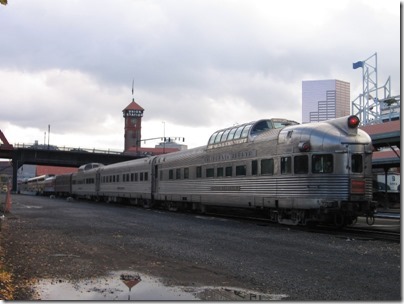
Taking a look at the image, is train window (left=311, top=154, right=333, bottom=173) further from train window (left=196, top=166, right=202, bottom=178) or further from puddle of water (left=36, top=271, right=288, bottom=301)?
puddle of water (left=36, top=271, right=288, bottom=301)

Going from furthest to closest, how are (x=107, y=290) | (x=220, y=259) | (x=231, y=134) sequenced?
1. (x=231, y=134)
2. (x=220, y=259)
3. (x=107, y=290)

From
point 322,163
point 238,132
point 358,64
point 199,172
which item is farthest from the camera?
point 358,64

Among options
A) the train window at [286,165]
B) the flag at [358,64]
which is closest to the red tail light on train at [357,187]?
the train window at [286,165]

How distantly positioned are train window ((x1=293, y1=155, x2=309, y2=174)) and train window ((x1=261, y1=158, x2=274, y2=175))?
4.51ft

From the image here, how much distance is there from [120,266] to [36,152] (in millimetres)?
76353

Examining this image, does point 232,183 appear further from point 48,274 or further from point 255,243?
point 48,274

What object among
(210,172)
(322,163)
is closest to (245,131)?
(210,172)

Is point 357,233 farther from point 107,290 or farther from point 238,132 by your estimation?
point 107,290

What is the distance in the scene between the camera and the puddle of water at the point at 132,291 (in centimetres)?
659

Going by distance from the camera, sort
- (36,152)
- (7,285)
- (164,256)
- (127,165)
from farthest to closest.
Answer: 1. (36,152)
2. (127,165)
3. (164,256)
4. (7,285)

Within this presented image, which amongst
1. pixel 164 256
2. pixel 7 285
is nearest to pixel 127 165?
pixel 164 256

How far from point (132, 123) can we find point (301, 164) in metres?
145

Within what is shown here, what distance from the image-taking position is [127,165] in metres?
37.0

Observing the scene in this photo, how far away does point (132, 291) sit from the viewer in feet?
22.8
